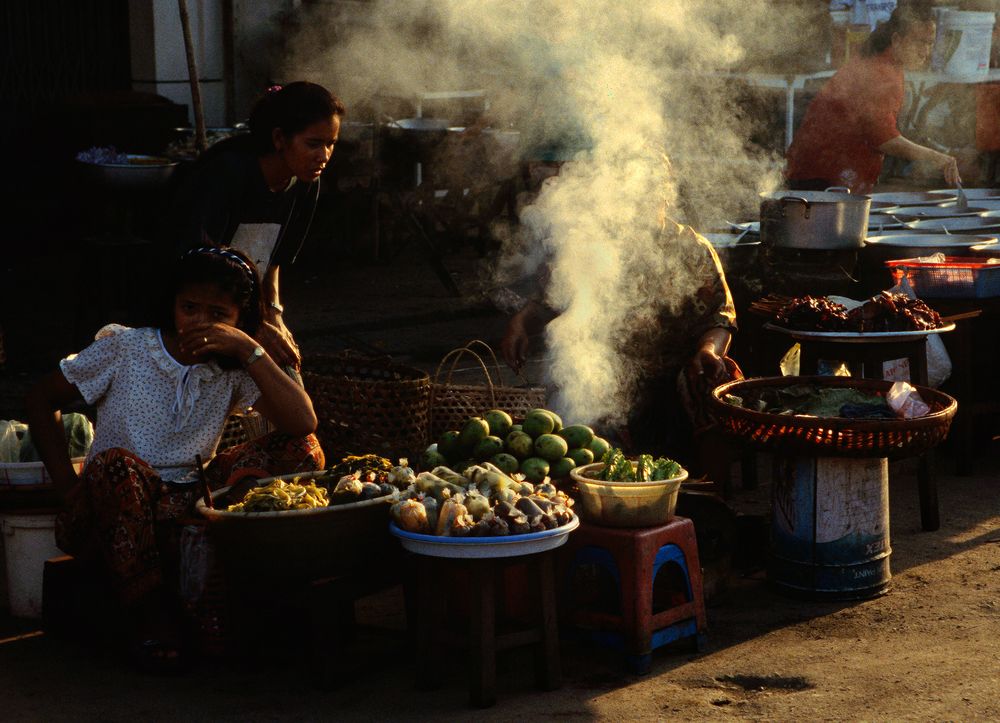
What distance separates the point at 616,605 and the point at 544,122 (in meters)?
4.88

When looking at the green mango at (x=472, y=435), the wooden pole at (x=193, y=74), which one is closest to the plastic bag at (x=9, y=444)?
the green mango at (x=472, y=435)

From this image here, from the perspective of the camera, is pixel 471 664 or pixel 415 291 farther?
pixel 415 291

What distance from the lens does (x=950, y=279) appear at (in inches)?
227

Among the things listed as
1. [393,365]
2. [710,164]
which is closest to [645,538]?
[393,365]

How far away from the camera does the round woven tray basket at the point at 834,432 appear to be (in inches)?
162

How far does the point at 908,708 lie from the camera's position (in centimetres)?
349

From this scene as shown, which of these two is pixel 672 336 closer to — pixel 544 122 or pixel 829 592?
pixel 829 592

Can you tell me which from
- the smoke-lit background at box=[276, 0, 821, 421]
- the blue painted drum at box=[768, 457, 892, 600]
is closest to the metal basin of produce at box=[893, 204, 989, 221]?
the smoke-lit background at box=[276, 0, 821, 421]

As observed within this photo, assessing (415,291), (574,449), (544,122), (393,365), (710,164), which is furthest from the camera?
(415,291)

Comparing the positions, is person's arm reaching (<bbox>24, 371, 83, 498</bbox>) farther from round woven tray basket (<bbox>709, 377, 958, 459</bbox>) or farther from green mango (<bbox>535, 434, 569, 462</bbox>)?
round woven tray basket (<bbox>709, 377, 958, 459</bbox>)

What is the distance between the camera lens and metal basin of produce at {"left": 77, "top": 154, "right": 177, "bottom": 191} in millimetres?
8180

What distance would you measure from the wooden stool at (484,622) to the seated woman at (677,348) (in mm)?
1535

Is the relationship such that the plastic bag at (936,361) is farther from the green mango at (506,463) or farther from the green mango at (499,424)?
the green mango at (506,463)

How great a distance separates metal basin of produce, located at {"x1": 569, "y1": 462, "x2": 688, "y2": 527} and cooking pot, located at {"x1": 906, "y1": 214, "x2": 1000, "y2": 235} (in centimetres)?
340
